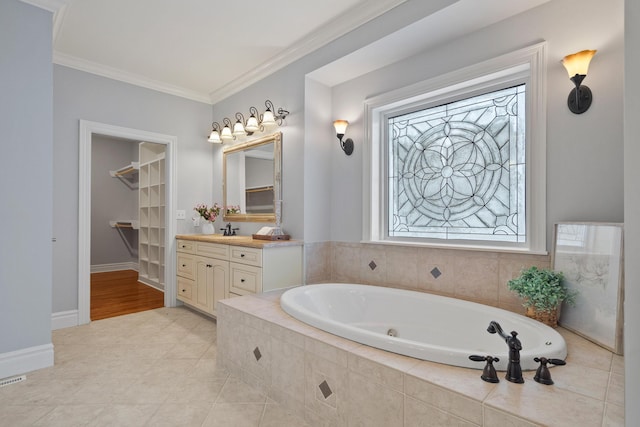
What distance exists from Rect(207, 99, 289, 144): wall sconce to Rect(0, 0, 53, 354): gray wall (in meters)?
1.64

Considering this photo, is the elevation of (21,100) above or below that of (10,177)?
above

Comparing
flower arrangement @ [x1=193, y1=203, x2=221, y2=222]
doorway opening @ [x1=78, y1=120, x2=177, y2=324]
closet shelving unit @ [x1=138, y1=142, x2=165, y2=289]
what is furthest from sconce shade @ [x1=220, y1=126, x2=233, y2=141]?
closet shelving unit @ [x1=138, y1=142, x2=165, y2=289]

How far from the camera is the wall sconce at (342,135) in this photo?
3029 mm

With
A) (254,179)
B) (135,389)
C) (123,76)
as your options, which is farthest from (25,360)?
(123,76)

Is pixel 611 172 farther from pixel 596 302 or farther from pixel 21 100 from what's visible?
pixel 21 100

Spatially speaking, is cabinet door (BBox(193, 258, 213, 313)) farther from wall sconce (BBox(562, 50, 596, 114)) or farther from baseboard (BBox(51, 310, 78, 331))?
wall sconce (BBox(562, 50, 596, 114))

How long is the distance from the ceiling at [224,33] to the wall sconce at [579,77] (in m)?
0.46

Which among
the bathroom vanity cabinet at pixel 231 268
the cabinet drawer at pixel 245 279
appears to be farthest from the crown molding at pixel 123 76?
the cabinet drawer at pixel 245 279

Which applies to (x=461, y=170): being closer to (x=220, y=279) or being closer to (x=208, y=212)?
(x=220, y=279)

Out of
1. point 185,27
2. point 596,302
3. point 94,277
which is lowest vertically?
point 94,277

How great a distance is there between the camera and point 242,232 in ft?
12.6

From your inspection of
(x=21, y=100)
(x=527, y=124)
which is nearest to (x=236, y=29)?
(x=21, y=100)

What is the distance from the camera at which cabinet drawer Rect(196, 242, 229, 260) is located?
3165 millimetres

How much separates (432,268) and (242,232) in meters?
2.19
